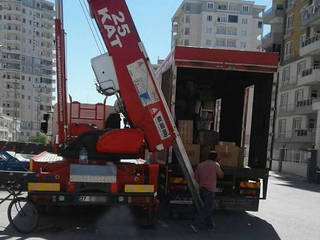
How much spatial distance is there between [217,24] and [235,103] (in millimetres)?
84075

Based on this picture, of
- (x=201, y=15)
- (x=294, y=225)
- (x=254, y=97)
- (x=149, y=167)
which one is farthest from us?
(x=201, y=15)

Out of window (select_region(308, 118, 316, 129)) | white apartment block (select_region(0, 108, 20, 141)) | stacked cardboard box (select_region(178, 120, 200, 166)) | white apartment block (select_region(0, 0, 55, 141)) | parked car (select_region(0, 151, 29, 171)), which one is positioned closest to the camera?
stacked cardboard box (select_region(178, 120, 200, 166))

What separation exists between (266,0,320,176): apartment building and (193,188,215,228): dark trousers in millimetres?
28507

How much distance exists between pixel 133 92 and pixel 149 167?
57.1 inches

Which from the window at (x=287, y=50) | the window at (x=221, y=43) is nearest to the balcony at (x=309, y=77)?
the window at (x=287, y=50)

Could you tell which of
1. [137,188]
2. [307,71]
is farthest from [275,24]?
[137,188]

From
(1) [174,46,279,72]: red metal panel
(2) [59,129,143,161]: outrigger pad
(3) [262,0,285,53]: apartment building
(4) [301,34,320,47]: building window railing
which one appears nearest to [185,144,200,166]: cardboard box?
(2) [59,129,143,161]: outrigger pad

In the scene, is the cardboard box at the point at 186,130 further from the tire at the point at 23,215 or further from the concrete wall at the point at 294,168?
the concrete wall at the point at 294,168

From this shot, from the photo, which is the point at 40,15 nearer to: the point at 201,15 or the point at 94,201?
the point at 201,15

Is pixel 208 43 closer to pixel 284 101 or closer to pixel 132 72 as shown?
pixel 284 101

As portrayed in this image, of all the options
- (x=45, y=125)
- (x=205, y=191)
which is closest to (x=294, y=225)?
(x=205, y=191)

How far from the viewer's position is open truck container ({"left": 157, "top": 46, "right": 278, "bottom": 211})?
875 cm

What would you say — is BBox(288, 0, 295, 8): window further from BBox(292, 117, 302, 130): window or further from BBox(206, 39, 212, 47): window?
BBox(206, 39, 212, 47): window

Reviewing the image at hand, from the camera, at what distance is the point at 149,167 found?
7871 mm
